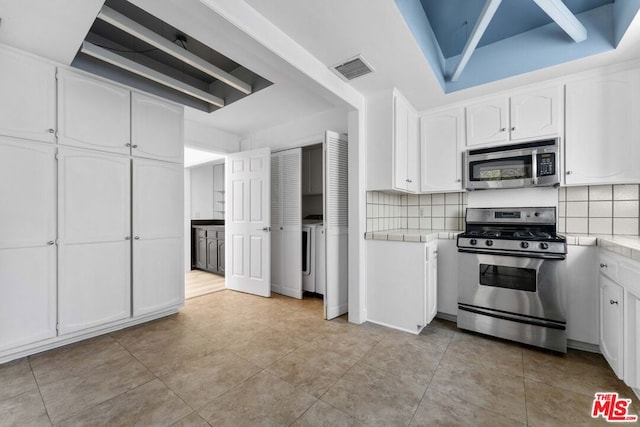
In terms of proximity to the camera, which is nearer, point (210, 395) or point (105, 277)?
point (210, 395)

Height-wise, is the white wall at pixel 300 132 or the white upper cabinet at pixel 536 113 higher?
the white wall at pixel 300 132

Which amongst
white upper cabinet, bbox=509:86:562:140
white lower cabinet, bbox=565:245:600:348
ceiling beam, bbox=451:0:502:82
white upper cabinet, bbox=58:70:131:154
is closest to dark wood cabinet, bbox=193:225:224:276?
white upper cabinet, bbox=58:70:131:154

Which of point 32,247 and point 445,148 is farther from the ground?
point 445,148

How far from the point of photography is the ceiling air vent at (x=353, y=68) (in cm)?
220

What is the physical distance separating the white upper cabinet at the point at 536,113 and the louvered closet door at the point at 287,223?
2.38 meters

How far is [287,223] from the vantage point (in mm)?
3756

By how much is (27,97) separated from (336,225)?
279 centimetres

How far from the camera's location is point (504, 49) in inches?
95.0

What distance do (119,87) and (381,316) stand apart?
333cm

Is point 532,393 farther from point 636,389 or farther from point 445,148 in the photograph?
point 445,148

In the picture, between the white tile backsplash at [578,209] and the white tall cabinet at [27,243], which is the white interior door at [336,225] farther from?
the white tall cabinet at [27,243]

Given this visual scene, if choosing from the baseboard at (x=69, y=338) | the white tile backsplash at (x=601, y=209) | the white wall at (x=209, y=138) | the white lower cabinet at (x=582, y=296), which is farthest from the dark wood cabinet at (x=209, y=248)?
the white tile backsplash at (x=601, y=209)

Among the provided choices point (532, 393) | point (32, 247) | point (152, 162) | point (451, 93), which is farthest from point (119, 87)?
point (532, 393)

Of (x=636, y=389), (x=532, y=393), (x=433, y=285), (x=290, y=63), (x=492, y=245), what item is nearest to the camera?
(x=636, y=389)
